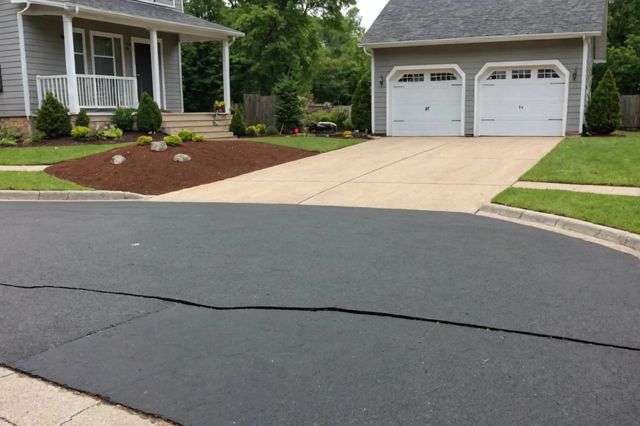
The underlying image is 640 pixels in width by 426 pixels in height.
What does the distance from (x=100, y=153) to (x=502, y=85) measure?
1417 centimetres

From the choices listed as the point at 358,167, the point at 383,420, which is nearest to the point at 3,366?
the point at 383,420

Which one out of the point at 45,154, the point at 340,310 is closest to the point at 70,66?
the point at 45,154

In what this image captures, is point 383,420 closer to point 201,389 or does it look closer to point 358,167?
point 201,389

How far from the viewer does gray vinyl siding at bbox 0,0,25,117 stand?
1820 cm

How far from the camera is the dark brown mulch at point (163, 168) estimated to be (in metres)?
12.2

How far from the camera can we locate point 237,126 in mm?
22078

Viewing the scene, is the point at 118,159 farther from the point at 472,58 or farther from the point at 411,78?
the point at 472,58

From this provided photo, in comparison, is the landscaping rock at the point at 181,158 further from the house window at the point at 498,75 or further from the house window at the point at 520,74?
the house window at the point at 520,74

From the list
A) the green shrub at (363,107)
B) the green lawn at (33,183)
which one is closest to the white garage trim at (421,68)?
the green shrub at (363,107)

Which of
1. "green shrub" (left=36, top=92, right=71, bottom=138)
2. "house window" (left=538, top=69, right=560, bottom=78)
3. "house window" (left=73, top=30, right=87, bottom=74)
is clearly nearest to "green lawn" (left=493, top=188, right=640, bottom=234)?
"house window" (left=538, top=69, right=560, bottom=78)

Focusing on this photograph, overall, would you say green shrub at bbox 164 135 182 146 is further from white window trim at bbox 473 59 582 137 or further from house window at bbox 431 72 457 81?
white window trim at bbox 473 59 582 137

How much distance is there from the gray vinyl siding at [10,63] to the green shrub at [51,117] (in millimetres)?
1354

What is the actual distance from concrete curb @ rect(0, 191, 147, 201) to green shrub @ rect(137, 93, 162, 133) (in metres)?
8.13

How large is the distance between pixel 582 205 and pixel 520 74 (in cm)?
1448
